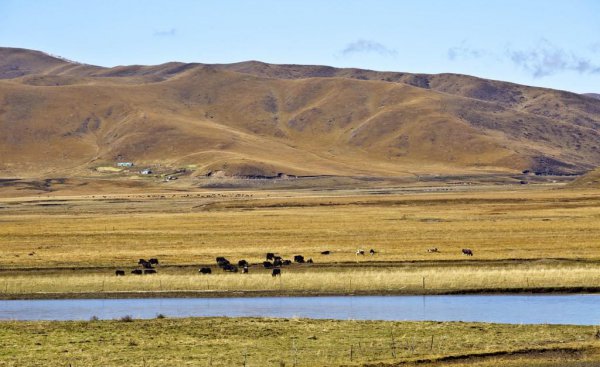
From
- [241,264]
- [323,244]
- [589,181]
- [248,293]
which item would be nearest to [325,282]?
[248,293]

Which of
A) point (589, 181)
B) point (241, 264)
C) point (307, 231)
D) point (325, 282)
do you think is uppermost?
point (589, 181)

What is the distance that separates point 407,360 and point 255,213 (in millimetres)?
89421

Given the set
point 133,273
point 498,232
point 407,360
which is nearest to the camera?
point 407,360

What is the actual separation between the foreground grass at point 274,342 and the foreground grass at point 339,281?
35.8 feet

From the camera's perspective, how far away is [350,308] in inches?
1700

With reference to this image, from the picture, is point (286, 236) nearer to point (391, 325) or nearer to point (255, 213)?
point (255, 213)

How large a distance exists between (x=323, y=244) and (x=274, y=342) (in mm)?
40249

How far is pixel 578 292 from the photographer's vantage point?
149ft

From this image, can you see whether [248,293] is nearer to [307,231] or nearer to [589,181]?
[307,231]

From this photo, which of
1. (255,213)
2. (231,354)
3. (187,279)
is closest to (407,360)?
(231,354)

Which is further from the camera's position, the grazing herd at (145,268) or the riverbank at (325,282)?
the grazing herd at (145,268)

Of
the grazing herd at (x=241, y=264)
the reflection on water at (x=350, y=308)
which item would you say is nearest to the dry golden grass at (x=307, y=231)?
the grazing herd at (x=241, y=264)

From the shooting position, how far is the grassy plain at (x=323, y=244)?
50094mm

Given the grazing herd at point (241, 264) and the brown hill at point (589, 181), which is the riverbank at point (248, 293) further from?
the brown hill at point (589, 181)
